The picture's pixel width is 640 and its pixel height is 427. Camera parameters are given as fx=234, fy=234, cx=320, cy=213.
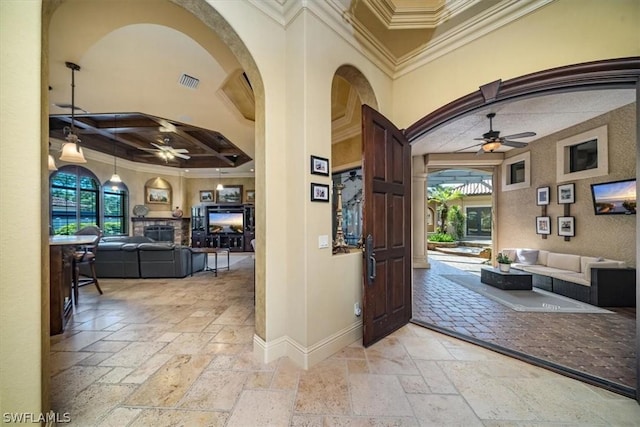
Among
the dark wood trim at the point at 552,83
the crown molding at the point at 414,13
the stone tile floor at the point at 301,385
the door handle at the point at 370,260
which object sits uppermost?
the crown molding at the point at 414,13

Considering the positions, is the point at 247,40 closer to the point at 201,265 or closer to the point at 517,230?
the point at 201,265

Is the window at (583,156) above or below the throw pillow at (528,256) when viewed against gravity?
above

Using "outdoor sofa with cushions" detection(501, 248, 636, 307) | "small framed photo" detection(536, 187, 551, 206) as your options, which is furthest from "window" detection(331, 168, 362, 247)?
→ "small framed photo" detection(536, 187, 551, 206)

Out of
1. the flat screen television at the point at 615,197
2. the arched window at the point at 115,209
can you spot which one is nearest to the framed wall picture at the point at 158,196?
the arched window at the point at 115,209

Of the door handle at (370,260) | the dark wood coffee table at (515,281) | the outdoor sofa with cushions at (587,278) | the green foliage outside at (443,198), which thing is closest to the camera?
the door handle at (370,260)

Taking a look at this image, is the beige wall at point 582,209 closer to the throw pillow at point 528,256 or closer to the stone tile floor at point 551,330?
the throw pillow at point 528,256

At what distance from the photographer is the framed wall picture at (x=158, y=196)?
357 inches

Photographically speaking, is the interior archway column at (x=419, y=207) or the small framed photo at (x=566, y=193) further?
the interior archway column at (x=419, y=207)

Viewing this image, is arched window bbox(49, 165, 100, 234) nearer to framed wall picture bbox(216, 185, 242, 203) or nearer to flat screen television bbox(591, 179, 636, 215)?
framed wall picture bbox(216, 185, 242, 203)

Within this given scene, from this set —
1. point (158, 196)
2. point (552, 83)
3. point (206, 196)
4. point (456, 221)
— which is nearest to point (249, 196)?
point (206, 196)

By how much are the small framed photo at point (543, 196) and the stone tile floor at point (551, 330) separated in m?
2.63

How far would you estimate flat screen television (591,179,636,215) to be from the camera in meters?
3.87

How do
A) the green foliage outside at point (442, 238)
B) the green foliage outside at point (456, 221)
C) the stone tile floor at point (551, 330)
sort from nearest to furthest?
the stone tile floor at point (551, 330), the green foliage outside at point (442, 238), the green foliage outside at point (456, 221)

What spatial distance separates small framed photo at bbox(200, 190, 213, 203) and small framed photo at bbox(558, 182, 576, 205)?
1132 cm
